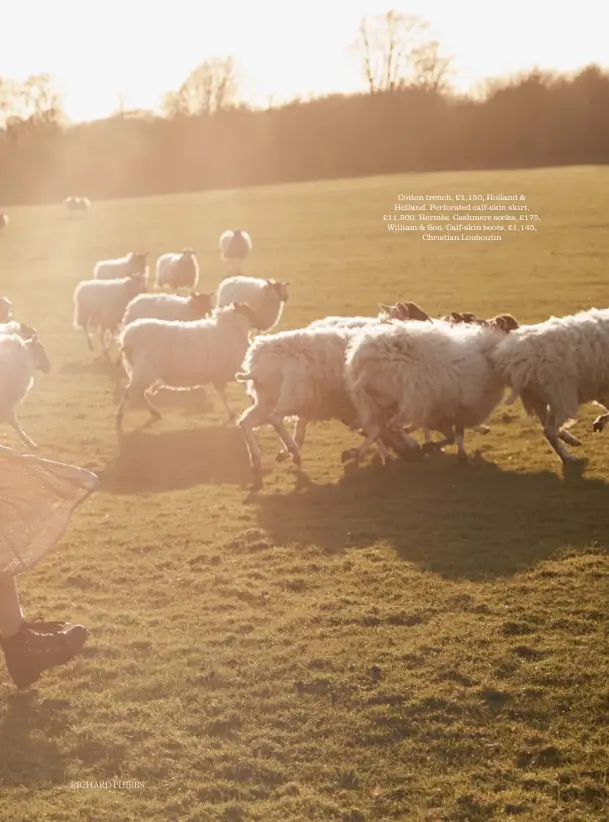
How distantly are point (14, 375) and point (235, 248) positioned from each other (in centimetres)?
2029

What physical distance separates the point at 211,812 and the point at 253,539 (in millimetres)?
4033

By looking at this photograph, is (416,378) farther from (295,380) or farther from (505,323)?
(505,323)

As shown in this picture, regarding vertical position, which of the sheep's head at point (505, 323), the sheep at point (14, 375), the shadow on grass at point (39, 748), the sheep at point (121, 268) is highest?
the sheep at point (121, 268)

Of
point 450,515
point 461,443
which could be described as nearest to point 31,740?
point 450,515

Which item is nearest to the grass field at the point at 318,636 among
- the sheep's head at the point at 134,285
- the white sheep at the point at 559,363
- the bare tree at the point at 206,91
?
the white sheep at the point at 559,363

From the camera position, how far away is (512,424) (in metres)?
12.3

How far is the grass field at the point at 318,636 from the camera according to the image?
4707 millimetres

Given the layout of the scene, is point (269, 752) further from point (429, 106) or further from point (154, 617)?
point (429, 106)

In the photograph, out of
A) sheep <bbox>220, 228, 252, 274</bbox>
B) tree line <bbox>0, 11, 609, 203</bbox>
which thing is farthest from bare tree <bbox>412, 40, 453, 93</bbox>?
sheep <bbox>220, 228, 252, 274</bbox>

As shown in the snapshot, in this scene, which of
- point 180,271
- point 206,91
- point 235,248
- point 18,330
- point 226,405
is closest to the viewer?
point 226,405

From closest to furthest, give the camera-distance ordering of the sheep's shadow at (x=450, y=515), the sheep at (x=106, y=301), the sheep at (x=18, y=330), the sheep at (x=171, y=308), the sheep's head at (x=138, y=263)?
the sheep's shadow at (x=450, y=515)
the sheep at (x=18, y=330)
the sheep at (x=171, y=308)
the sheep at (x=106, y=301)
the sheep's head at (x=138, y=263)

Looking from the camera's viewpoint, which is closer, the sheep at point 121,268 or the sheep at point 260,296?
the sheep at point 260,296

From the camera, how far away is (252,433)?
10617 mm

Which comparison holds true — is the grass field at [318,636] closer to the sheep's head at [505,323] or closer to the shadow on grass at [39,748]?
the shadow on grass at [39,748]
